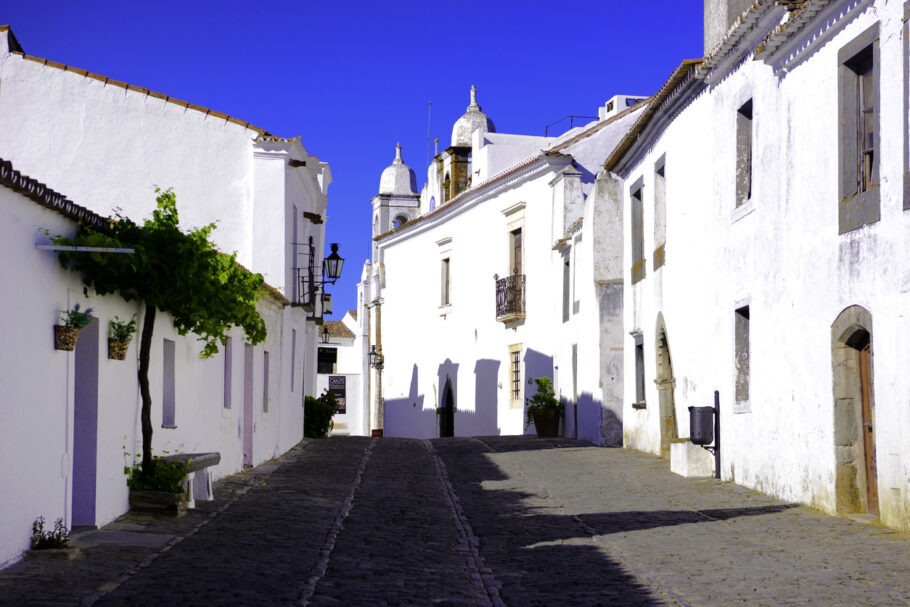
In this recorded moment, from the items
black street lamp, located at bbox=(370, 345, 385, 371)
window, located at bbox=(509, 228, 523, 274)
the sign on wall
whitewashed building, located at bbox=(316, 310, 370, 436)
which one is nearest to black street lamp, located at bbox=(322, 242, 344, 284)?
window, located at bbox=(509, 228, 523, 274)

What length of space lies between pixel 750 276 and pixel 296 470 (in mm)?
7613

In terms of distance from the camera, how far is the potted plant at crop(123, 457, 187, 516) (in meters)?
11.5

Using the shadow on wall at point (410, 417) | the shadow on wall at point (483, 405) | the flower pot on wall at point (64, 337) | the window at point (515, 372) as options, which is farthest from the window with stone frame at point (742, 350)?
the shadow on wall at point (410, 417)

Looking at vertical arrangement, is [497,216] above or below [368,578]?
above

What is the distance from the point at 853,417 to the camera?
37.3ft

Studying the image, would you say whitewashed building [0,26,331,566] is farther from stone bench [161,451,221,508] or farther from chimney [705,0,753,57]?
chimney [705,0,753,57]

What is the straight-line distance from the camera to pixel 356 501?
13344mm

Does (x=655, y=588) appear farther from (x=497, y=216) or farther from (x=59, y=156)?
(x=497, y=216)

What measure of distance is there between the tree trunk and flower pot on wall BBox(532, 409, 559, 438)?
51.4 ft

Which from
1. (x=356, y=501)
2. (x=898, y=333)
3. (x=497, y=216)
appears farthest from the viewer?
(x=497, y=216)

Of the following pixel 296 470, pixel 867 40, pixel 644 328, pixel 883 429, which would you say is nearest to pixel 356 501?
pixel 296 470

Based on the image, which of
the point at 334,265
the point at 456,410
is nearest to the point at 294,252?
the point at 334,265

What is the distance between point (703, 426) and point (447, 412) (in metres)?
20.2

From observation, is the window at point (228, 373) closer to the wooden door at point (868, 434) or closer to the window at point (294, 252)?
the window at point (294, 252)
